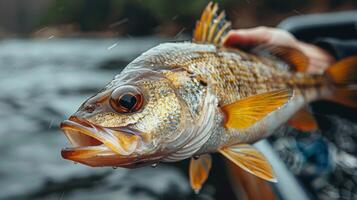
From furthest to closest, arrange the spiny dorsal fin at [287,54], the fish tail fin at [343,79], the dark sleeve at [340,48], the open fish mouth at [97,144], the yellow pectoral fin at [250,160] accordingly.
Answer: the dark sleeve at [340,48], the fish tail fin at [343,79], the spiny dorsal fin at [287,54], the yellow pectoral fin at [250,160], the open fish mouth at [97,144]

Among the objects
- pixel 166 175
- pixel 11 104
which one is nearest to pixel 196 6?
pixel 11 104

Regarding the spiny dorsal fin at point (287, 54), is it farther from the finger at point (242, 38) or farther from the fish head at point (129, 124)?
the fish head at point (129, 124)

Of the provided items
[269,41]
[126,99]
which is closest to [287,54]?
[269,41]

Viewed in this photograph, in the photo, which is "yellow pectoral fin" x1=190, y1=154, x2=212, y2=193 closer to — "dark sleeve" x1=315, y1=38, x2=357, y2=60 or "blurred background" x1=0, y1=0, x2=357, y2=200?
"blurred background" x1=0, y1=0, x2=357, y2=200

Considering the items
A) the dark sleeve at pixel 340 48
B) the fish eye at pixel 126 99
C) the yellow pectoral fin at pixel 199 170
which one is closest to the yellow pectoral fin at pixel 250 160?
the yellow pectoral fin at pixel 199 170

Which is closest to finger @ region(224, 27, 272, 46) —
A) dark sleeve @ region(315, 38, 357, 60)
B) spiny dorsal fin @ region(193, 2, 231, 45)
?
spiny dorsal fin @ region(193, 2, 231, 45)

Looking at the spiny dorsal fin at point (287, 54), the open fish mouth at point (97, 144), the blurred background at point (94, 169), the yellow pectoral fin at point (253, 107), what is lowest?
the blurred background at point (94, 169)

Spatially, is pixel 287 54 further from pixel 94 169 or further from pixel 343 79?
pixel 94 169
